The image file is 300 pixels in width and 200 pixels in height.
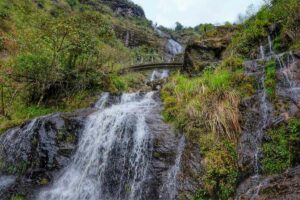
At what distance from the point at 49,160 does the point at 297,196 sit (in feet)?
21.1

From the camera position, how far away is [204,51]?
49.8ft

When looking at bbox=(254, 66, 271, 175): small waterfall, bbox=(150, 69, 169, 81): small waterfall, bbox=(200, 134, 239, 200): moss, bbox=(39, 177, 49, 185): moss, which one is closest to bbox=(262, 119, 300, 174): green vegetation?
bbox=(254, 66, 271, 175): small waterfall

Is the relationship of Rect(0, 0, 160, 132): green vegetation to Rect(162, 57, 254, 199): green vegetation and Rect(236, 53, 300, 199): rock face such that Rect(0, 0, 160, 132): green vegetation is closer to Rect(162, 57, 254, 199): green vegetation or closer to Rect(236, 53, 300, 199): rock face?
Rect(162, 57, 254, 199): green vegetation

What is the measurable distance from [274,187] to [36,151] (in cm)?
650

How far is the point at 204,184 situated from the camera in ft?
23.2

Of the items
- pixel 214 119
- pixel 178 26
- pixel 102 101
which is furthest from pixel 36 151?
pixel 178 26

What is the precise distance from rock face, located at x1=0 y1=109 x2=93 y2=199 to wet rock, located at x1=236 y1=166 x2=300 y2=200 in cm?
505

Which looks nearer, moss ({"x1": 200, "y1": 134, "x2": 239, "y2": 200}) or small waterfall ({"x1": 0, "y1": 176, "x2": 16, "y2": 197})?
moss ({"x1": 200, "y1": 134, "x2": 239, "y2": 200})

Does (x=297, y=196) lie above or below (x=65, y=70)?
below

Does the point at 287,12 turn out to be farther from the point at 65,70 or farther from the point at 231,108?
the point at 65,70

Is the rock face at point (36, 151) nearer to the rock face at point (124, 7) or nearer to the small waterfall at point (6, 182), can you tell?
the small waterfall at point (6, 182)

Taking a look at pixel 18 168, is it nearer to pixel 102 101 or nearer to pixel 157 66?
pixel 102 101

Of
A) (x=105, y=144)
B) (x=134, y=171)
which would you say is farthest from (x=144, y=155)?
(x=105, y=144)

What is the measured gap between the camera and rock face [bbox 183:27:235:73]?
580 inches
